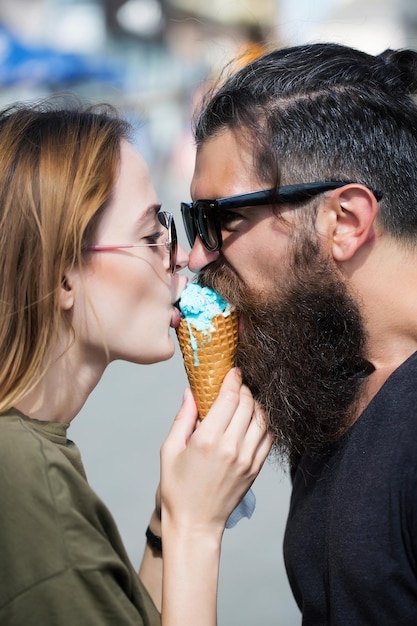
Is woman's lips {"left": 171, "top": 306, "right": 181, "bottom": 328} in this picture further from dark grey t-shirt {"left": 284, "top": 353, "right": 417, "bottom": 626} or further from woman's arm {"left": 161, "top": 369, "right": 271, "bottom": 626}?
dark grey t-shirt {"left": 284, "top": 353, "right": 417, "bottom": 626}

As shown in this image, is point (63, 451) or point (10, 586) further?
point (63, 451)

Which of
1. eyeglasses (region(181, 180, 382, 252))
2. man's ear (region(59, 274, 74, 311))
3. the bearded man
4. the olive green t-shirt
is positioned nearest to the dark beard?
the bearded man

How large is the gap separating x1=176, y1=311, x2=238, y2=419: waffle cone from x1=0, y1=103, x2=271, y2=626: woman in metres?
0.05

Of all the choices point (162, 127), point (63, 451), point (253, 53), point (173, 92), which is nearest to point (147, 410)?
point (253, 53)

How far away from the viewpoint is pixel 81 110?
2.57 meters

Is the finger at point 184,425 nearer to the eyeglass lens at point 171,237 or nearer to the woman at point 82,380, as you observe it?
the woman at point 82,380

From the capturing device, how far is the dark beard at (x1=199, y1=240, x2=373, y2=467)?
2.41 meters

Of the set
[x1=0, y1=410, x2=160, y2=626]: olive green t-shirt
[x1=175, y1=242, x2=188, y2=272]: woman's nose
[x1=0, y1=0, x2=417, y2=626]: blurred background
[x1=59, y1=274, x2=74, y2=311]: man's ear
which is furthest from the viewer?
[x1=0, y1=0, x2=417, y2=626]: blurred background

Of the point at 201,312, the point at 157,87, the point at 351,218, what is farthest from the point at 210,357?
the point at 157,87

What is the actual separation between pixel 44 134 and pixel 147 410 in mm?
4569

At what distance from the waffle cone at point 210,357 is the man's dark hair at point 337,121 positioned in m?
0.51

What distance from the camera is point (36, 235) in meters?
2.24

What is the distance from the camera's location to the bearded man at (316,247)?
2.34 metres

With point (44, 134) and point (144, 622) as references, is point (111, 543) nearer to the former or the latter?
point (144, 622)
